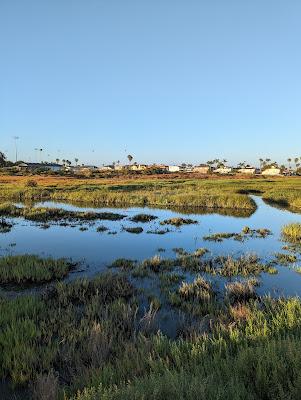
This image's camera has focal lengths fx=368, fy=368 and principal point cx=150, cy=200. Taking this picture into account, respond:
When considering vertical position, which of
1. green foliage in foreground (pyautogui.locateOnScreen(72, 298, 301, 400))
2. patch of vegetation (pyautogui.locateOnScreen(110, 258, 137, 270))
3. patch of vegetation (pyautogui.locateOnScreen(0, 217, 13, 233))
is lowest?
patch of vegetation (pyautogui.locateOnScreen(110, 258, 137, 270))

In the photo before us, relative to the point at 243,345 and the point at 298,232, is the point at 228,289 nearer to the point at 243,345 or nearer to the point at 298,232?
the point at 243,345

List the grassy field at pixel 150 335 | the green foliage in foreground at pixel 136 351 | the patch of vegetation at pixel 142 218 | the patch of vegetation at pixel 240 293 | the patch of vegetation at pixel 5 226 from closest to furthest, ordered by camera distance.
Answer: the green foliage in foreground at pixel 136 351
the grassy field at pixel 150 335
the patch of vegetation at pixel 240 293
the patch of vegetation at pixel 5 226
the patch of vegetation at pixel 142 218

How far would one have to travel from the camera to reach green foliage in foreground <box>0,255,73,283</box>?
1584cm

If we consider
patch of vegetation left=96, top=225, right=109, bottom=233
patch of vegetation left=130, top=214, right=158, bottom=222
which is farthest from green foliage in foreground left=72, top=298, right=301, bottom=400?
patch of vegetation left=130, top=214, right=158, bottom=222

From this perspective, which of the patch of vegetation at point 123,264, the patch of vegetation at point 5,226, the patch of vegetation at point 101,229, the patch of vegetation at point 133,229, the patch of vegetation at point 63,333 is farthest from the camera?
the patch of vegetation at point 101,229

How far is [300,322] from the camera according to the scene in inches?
355

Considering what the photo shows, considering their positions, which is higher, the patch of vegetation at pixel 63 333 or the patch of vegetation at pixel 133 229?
the patch of vegetation at pixel 63 333

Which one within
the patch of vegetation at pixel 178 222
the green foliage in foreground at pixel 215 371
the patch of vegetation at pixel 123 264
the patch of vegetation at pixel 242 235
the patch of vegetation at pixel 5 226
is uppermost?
the green foliage in foreground at pixel 215 371

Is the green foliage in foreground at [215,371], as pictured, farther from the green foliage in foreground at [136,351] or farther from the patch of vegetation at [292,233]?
the patch of vegetation at [292,233]

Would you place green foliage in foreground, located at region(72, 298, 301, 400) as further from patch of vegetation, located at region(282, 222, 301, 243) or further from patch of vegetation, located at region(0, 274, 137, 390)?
patch of vegetation, located at region(282, 222, 301, 243)

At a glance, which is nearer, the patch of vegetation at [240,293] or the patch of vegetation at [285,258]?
the patch of vegetation at [240,293]

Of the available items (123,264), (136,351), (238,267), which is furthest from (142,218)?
(136,351)

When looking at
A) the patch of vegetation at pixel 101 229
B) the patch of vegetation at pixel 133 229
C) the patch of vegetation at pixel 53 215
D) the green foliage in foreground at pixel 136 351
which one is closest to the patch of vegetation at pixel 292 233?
the patch of vegetation at pixel 133 229

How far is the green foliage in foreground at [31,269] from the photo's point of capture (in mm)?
15836
